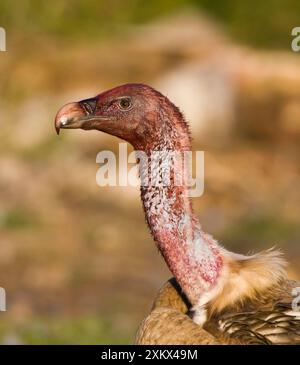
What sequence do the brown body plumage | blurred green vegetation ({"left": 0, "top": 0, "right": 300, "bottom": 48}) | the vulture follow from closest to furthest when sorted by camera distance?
the brown body plumage → the vulture → blurred green vegetation ({"left": 0, "top": 0, "right": 300, "bottom": 48})

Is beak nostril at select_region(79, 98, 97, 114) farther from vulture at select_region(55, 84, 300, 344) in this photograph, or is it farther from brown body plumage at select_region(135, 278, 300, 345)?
brown body plumage at select_region(135, 278, 300, 345)

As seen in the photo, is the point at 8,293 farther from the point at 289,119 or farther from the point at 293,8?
the point at 293,8

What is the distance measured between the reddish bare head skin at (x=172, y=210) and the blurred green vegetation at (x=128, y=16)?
39.3 ft

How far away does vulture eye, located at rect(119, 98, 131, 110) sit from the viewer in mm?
5070

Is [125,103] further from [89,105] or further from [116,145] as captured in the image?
[116,145]

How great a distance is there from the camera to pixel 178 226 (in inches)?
195

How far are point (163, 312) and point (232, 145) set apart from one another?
427 inches

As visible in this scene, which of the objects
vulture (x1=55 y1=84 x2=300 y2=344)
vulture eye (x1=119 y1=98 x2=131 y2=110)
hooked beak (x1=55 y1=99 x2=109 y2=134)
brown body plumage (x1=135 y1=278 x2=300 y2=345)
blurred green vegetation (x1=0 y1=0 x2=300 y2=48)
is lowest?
brown body plumage (x1=135 y1=278 x2=300 y2=345)

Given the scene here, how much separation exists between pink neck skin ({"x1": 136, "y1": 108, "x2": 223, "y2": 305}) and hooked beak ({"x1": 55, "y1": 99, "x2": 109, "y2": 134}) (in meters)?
0.30

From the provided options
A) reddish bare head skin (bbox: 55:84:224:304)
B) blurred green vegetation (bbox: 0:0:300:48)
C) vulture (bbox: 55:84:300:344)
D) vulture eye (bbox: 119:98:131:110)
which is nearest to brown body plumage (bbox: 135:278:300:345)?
vulture (bbox: 55:84:300:344)

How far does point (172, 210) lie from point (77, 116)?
557 mm

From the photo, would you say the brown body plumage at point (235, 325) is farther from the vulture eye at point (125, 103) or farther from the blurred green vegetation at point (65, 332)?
the blurred green vegetation at point (65, 332)

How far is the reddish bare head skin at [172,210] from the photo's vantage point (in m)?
4.96

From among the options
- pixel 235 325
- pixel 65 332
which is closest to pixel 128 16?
pixel 65 332
